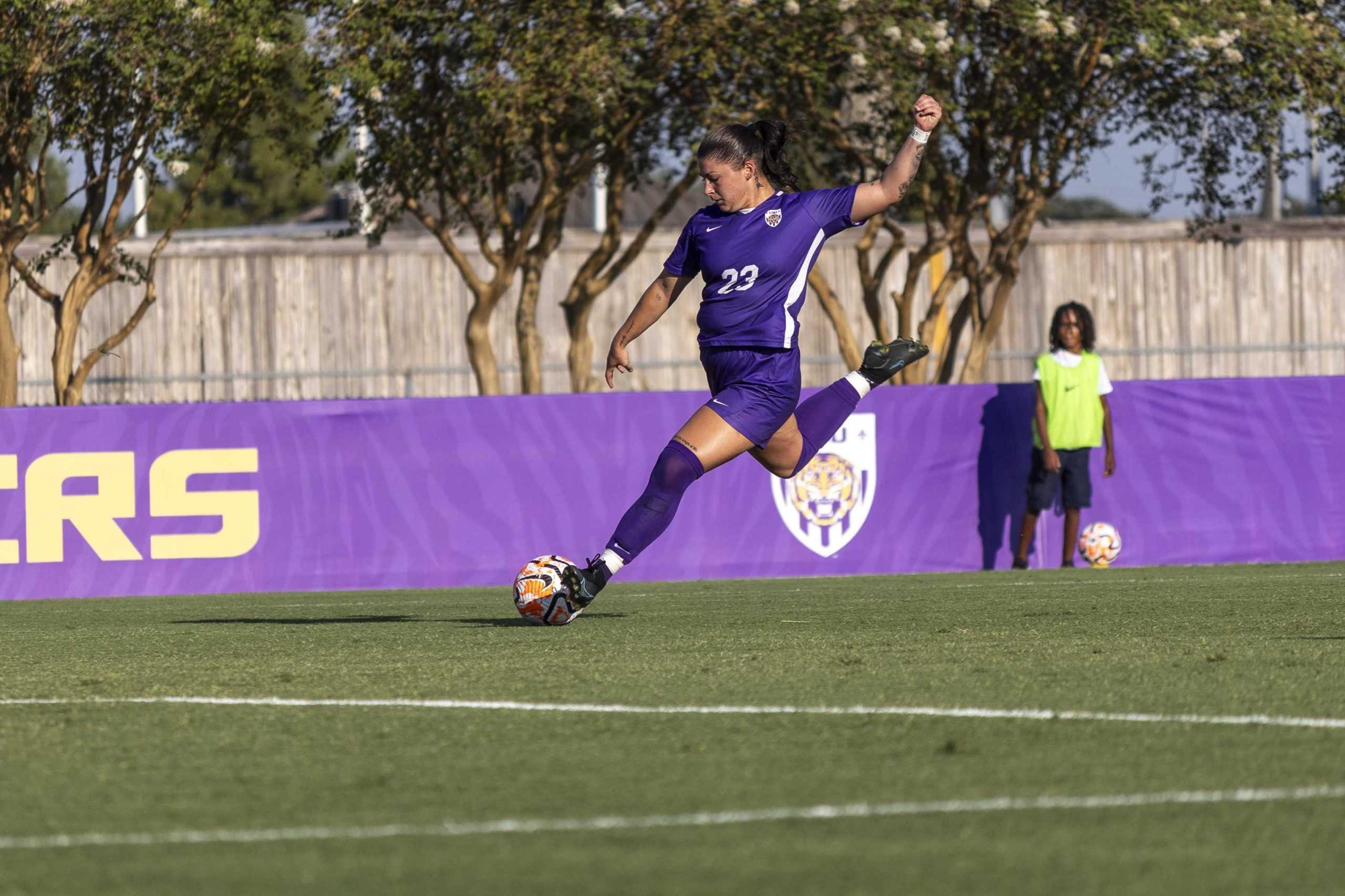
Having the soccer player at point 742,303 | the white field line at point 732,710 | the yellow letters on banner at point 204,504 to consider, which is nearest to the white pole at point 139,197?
the yellow letters on banner at point 204,504

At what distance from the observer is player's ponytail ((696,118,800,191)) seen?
7492 millimetres

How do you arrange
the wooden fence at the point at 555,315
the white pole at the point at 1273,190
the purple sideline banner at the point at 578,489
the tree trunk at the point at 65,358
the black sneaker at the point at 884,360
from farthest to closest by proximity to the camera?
the wooden fence at the point at 555,315
the white pole at the point at 1273,190
the tree trunk at the point at 65,358
the purple sideline banner at the point at 578,489
the black sneaker at the point at 884,360

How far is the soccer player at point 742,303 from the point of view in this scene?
7461 mm

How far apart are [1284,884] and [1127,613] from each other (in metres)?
5.03

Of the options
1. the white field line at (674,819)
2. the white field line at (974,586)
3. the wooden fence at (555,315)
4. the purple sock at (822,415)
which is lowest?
the white field line at (974,586)

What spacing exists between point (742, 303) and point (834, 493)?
581 cm

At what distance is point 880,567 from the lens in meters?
13.2

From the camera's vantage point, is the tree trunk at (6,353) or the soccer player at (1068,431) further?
the tree trunk at (6,353)

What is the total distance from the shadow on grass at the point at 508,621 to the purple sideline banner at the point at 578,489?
3853mm

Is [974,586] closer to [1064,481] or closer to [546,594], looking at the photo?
[1064,481]

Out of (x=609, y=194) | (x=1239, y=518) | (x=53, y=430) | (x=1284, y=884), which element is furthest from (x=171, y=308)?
(x=1284, y=884)

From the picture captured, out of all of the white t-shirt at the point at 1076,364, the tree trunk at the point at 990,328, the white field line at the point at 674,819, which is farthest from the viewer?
the tree trunk at the point at 990,328

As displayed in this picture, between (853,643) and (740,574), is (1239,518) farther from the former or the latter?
(853,643)

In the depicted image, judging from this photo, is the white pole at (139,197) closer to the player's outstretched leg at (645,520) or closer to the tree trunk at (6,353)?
the tree trunk at (6,353)
